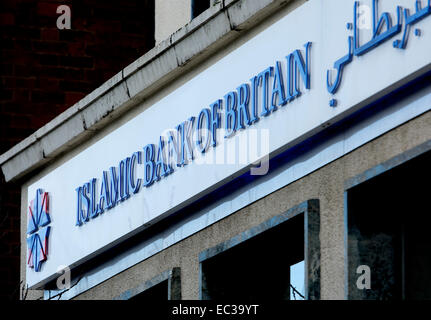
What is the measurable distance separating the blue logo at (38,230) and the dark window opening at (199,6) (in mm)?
2485

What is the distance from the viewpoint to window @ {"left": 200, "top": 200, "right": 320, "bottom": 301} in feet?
44.0

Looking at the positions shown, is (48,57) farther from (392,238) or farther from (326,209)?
(392,238)

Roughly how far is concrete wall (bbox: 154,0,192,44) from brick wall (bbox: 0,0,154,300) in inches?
179

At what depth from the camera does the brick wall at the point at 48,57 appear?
837 inches

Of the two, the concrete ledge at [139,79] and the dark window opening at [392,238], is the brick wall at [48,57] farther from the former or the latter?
the dark window opening at [392,238]

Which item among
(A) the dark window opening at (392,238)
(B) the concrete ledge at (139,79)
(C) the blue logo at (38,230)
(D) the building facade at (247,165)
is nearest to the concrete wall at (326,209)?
(D) the building facade at (247,165)

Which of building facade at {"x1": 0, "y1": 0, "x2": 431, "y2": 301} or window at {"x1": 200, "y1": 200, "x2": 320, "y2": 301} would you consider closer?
building facade at {"x1": 0, "y1": 0, "x2": 431, "y2": 301}

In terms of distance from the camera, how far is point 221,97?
14117mm

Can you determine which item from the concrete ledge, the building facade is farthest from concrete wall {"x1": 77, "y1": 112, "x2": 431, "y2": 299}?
the concrete ledge

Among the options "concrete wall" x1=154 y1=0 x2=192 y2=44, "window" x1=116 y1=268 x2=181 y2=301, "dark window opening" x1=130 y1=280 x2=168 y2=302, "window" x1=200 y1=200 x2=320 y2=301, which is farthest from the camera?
"concrete wall" x1=154 y1=0 x2=192 y2=44

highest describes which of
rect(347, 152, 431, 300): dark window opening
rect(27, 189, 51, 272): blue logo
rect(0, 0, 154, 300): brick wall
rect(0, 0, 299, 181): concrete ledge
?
rect(0, 0, 154, 300): brick wall

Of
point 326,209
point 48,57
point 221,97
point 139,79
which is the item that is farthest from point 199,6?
point 48,57

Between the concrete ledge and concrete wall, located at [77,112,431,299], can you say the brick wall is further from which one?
concrete wall, located at [77,112,431,299]
